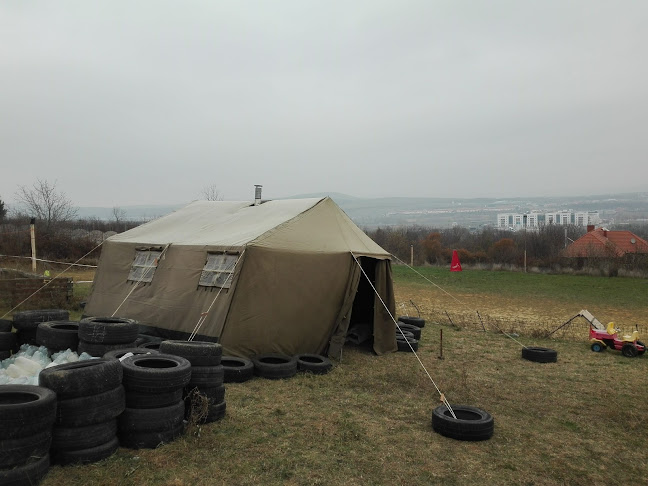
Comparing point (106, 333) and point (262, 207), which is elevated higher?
point (262, 207)

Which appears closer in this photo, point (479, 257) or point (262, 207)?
point (262, 207)

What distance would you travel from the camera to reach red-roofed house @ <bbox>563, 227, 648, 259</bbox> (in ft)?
A: 109

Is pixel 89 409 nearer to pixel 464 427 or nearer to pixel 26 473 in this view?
pixel 26 473

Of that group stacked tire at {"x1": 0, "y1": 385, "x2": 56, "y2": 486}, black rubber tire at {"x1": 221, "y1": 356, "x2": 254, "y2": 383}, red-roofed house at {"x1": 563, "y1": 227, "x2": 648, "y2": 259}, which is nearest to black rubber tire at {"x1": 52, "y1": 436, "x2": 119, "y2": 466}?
stacked tire at {"x1": 0, "y1": 385, "x2": 56, "y2": 486}

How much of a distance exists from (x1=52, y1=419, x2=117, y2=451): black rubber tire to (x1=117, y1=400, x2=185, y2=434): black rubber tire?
228 millimetres

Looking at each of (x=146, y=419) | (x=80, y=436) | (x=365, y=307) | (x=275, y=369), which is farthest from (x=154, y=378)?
(x=365, y=307)

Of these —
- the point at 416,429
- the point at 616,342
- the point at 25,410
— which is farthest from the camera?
the point at 616,342

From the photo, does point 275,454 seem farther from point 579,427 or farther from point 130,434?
point 579,427

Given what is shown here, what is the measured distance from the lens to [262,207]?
37.7ft

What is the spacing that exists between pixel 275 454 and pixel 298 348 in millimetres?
3923

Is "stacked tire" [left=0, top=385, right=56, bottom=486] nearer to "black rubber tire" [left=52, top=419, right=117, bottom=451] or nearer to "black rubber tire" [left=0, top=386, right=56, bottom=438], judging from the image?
"black rubber tire" [left=0, top=386, right=56, bottom=438]

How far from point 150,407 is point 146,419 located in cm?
12

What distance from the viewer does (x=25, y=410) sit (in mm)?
4004

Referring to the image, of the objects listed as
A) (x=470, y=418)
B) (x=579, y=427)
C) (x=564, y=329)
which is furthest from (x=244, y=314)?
(x=564, y=329)
